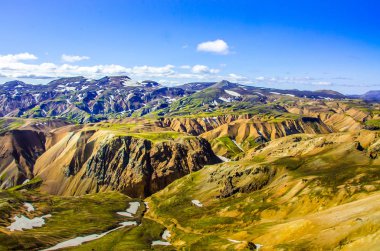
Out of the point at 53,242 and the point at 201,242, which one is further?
the point at 53,242

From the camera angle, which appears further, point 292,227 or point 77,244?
point 77,244

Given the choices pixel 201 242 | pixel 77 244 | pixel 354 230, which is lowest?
pixel 77 244

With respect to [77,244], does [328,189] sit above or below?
above

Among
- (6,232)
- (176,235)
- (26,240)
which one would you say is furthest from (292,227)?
(6,232)

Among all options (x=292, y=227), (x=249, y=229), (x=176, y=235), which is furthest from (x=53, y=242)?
(x=292, y=227)

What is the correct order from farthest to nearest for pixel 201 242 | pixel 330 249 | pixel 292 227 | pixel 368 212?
pixel 201 242 → pixel 292 227 → pixel 368 212 → pixel 330 249

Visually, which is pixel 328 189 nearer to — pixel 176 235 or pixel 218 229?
pixel 218 229

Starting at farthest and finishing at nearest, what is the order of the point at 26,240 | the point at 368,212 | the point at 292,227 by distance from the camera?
1. the point at 26,240
2. the point at 292,227
3. the point at 368,212

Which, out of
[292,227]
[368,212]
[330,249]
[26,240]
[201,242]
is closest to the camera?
[330,249]

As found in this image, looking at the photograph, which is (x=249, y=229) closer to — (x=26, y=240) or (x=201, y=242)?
(x=201, y=242)
